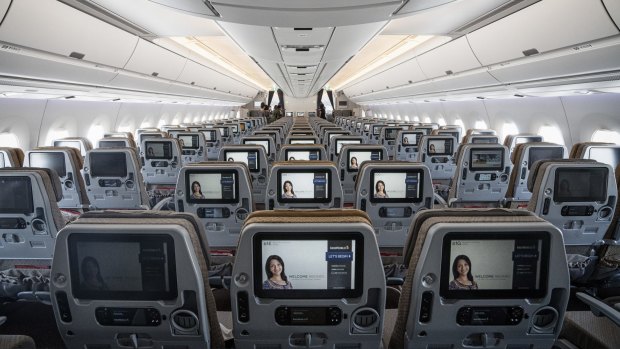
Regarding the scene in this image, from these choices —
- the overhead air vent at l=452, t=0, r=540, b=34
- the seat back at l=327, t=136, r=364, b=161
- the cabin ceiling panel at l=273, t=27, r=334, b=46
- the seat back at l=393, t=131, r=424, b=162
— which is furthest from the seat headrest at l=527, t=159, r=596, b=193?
the seat back at l=393, t=131, r=424, b=162

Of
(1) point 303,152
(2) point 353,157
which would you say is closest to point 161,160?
(1) point 303,152

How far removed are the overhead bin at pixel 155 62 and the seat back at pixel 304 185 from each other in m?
4.45

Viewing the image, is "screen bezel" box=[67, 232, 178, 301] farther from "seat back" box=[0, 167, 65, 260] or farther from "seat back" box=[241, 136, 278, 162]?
"seat back" box=[241, 136, 278, 162]

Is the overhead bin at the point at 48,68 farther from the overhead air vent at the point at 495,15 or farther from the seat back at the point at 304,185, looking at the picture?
the overhead air vent at the point at 495,15

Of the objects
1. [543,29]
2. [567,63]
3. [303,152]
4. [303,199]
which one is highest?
[543,29]

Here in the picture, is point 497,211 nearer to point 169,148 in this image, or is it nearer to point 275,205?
point 275,205

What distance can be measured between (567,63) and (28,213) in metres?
6.07

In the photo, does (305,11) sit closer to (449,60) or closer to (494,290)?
(494,290)

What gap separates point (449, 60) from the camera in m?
8.90

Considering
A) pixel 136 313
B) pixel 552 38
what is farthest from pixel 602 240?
pixel 136 313

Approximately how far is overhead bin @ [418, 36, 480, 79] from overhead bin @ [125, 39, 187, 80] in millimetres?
5419

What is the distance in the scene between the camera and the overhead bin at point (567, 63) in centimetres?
445

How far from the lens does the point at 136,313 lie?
6.63 ft

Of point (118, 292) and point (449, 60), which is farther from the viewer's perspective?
point (449, 60)
